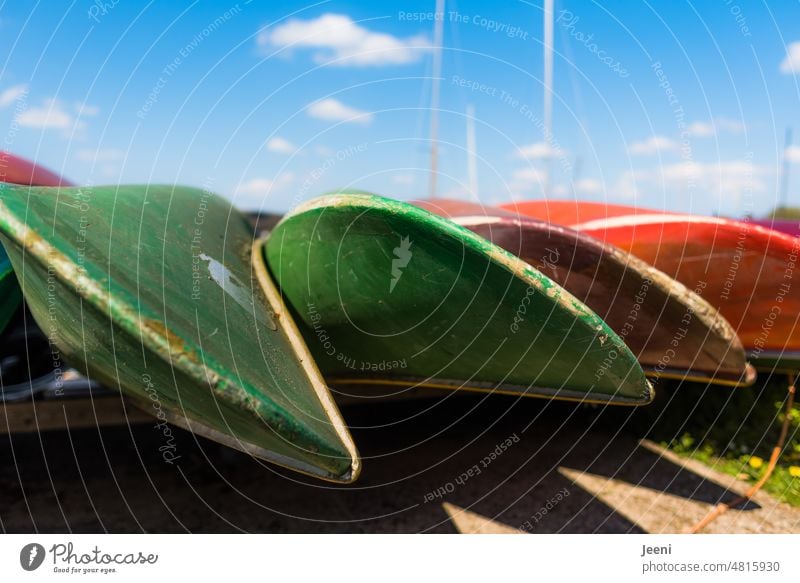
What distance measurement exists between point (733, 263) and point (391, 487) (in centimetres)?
149

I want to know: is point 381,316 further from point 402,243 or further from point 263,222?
point 263,222

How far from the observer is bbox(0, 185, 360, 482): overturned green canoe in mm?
1211

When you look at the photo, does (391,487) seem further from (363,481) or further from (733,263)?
(733,263)

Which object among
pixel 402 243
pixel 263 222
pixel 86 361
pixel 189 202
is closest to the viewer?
pixel 86 361

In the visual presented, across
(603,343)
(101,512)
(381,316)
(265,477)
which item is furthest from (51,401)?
(603,343)

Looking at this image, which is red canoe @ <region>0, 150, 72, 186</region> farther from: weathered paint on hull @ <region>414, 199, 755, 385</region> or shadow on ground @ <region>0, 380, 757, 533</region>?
weathered paint on hull @ <region>414, 199, 755, 385</region>

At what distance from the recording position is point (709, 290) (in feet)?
7.73

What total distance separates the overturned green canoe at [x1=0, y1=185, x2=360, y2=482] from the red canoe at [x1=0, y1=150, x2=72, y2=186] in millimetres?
1190

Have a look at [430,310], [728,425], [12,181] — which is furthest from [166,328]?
[728,425]

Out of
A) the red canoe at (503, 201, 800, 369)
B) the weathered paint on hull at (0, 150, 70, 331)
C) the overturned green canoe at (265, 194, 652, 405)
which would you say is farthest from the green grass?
the weathered paint on hull at (0, 150, 70, 331)

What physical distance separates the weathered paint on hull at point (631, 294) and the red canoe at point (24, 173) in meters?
1.99

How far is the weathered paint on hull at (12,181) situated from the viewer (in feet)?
6.04

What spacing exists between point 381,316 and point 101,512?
3.88ft

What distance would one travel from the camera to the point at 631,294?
1854 mm
